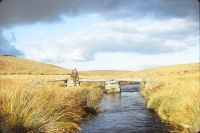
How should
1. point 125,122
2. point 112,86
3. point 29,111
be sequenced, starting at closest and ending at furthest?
point 29,111 < point 125,122 < point 112,86

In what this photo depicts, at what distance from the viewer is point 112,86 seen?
4325cm

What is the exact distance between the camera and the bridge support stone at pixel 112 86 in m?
42.4

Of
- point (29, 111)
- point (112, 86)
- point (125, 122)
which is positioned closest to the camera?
point (29, 111)

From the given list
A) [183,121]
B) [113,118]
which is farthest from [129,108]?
[183,121]

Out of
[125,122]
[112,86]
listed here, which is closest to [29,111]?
[125,122]

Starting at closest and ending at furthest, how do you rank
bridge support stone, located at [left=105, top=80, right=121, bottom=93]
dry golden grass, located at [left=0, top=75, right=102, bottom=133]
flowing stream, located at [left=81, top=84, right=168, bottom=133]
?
dry golden grass, located at [left=0, top=75, right=102, bottom=133], flowing stream, located at [left=81, top=84, right=168, bottom=133], bridge support stone, located at [left=105, top=80, right=121, bottom=93]

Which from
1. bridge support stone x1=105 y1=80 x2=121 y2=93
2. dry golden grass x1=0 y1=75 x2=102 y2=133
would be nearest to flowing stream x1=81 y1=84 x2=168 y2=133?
dry golden grass x1=0 y1=75 x2=102 y2=133

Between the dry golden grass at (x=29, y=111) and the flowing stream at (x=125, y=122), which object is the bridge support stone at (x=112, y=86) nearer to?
the flowing stream at (x=125, y=122)

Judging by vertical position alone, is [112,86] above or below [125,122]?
above

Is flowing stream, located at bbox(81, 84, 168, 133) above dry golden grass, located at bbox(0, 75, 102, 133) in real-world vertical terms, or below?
below

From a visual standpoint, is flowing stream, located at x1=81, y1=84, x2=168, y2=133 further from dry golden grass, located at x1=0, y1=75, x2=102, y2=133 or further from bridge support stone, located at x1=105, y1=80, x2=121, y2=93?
bridge support stone, located at x1=105, y1=80, x2=121, y2=93

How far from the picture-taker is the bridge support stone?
42400 mm

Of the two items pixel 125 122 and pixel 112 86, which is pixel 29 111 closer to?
pixel 125 122

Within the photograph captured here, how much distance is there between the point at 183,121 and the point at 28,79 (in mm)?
4801
